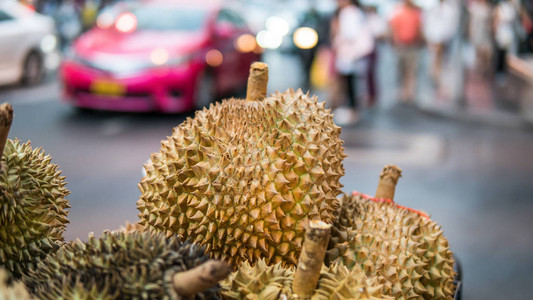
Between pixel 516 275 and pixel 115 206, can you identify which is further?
pixel 115 206

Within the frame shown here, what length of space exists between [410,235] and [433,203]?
12.7 ft

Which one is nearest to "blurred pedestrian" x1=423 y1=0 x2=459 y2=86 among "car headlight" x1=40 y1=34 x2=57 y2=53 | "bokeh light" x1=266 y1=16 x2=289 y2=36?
"car headlight" x1=40 y1=34 x2=57 y2=53

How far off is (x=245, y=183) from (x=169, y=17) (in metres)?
7.15

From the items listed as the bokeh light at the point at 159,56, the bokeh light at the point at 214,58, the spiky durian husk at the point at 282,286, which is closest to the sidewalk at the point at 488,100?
the bokeh light at the point at 214,58

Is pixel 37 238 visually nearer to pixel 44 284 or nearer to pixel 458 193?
pixel 44 284

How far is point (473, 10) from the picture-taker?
1154cm

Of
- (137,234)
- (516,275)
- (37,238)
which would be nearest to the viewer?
(137,234)

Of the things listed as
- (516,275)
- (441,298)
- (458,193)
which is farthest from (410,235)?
(458,193)

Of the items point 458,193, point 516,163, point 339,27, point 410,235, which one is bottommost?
point 410,235

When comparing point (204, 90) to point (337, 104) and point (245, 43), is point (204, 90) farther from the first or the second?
point (337, 104)

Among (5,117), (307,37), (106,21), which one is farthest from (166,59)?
(5,117)

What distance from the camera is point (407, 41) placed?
31.9ft

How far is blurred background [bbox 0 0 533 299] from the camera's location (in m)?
5.10

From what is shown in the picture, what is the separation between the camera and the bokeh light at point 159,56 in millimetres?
7438
